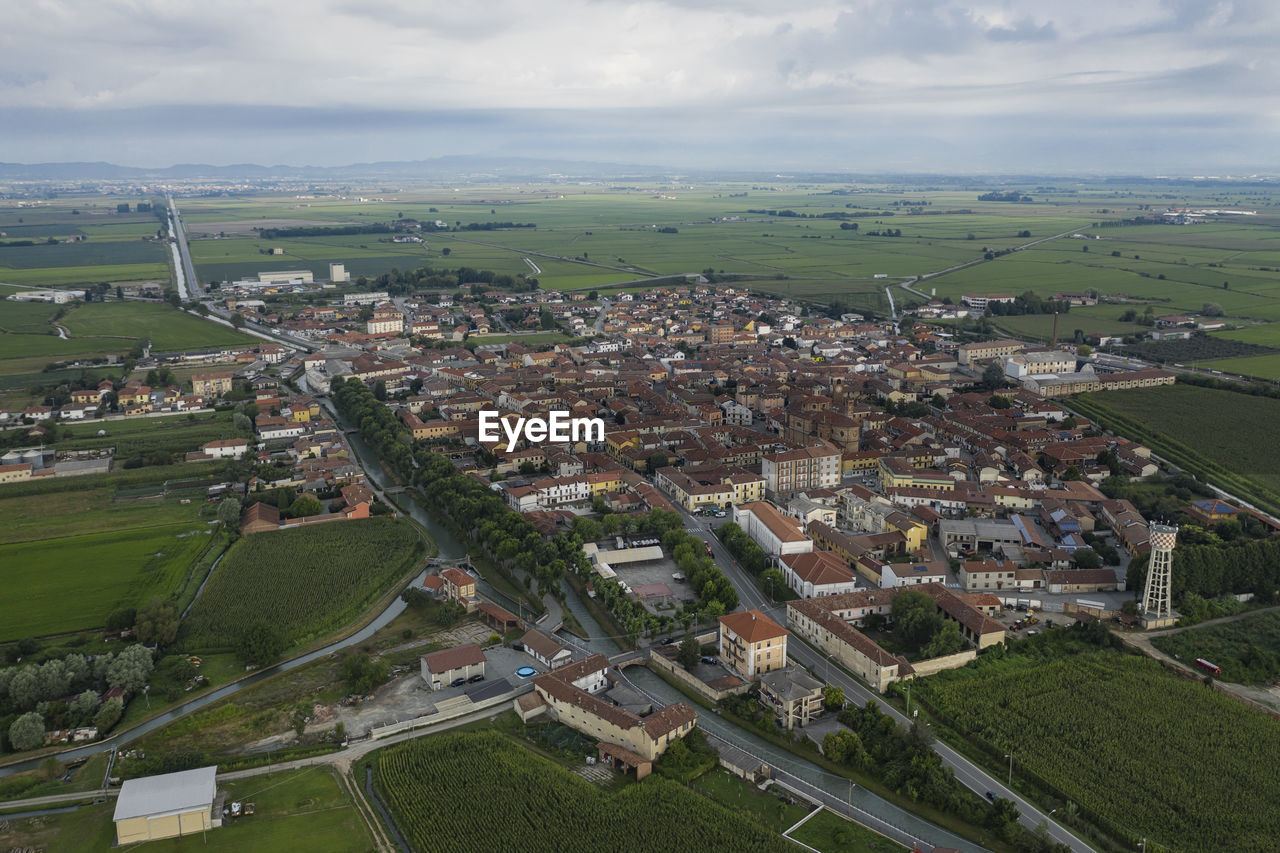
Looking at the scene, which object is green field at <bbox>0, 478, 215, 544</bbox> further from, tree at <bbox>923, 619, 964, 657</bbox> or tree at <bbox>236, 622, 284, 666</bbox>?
tree at <bbox>923, 619, 964, 657</bbox>

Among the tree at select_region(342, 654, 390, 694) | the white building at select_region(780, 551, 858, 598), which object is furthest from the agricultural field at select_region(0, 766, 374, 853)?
the white building at select_region(780, 551, 858, 598)

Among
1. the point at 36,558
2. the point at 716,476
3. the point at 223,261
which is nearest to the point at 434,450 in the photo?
the point at 716,476

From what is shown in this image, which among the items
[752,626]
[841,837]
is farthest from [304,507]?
[841,837]

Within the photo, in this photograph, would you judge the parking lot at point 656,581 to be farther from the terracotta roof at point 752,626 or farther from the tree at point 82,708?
the tree at point 82,708

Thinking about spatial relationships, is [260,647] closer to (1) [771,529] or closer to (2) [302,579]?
(2) [302,579]

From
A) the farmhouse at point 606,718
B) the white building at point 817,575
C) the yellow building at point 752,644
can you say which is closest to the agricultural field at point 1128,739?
the yellow building at point 752,644
